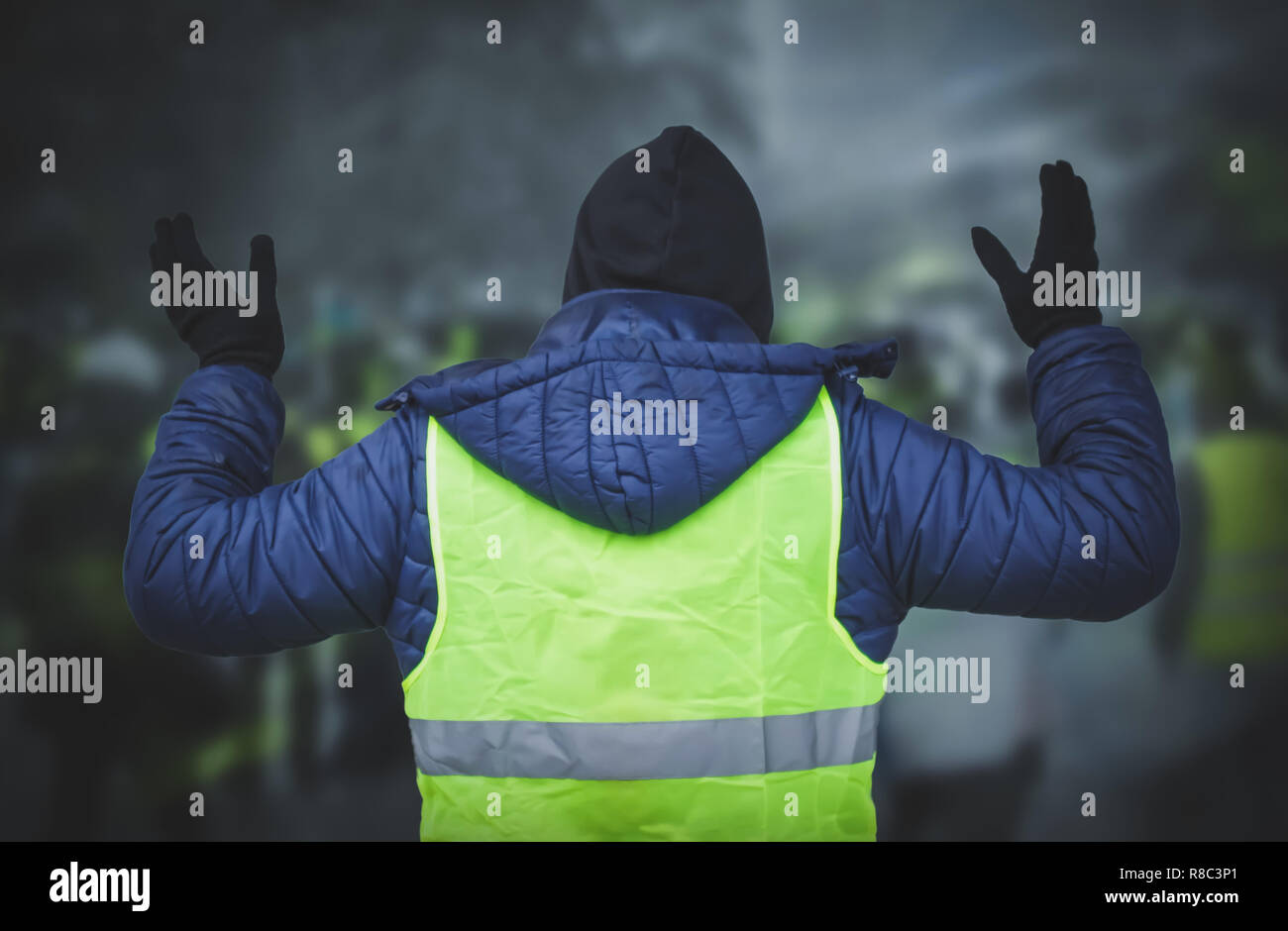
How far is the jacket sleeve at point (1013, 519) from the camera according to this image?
89cm

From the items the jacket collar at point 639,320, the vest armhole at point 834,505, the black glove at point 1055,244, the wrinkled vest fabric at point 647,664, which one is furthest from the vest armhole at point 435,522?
the black glove at point 1055,244

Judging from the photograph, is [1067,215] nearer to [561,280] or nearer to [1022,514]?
[1022,514]

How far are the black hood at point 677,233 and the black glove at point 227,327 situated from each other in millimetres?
325

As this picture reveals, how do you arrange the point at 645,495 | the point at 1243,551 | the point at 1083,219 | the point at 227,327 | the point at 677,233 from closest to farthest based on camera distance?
the point at 645,495 → the point at 677,233 → the point at 227,327 → the point at 1083,219 → the point at 1243,551

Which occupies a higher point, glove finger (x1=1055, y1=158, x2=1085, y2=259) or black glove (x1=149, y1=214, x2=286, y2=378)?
glove finger (x1=1055, y1=158, x2=1085, y2=259)

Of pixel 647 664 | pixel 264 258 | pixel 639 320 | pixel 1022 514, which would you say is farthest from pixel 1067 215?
pixel 264 258

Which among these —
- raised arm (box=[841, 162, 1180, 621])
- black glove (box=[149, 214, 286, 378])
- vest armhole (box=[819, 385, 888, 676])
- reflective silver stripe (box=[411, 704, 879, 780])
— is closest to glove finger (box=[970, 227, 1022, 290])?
raised arm (box=[841, 162, 1180, 621])

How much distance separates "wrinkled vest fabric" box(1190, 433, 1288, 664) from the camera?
209 cm

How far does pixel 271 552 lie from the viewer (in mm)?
900

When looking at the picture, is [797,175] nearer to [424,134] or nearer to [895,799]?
[424,134]

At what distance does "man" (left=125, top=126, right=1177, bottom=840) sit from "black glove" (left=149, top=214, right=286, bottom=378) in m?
0.15

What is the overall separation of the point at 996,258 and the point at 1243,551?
1252mm

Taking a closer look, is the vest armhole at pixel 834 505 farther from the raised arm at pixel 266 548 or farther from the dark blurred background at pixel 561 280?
the dark blurred background at pixel 561 280

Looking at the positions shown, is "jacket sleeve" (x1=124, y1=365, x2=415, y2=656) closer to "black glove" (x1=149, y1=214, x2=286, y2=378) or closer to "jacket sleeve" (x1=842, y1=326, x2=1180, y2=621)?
"black glove" (x1=149, y1=214, x2=286, y2=378)
